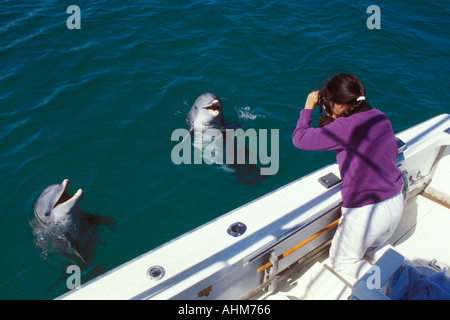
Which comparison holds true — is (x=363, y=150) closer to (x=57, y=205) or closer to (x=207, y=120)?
(x=57, y=205)

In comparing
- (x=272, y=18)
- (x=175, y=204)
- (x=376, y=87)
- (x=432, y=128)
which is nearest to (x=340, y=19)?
(x=272, y=18)

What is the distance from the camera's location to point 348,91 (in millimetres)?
2934

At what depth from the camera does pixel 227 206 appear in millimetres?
5484

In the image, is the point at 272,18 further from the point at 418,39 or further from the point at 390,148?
the point at 390,148

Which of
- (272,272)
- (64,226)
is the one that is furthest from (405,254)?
(64,226)

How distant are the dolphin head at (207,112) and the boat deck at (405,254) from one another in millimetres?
3356

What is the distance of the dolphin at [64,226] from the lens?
14.8ft

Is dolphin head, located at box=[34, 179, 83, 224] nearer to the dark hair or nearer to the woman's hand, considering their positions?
the woman's hand

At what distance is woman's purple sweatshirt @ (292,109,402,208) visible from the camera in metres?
2.85

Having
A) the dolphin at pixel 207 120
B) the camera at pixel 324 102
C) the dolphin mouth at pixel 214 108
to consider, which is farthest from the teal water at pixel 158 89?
the camera at pixel 324 102

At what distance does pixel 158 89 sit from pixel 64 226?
12.7 ft

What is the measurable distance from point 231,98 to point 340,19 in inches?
192

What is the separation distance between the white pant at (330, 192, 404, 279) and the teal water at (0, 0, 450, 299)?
2.19 metres

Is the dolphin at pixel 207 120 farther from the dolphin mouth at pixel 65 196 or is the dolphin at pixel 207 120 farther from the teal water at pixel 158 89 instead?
the dolphin mouth at pixel 65 196
